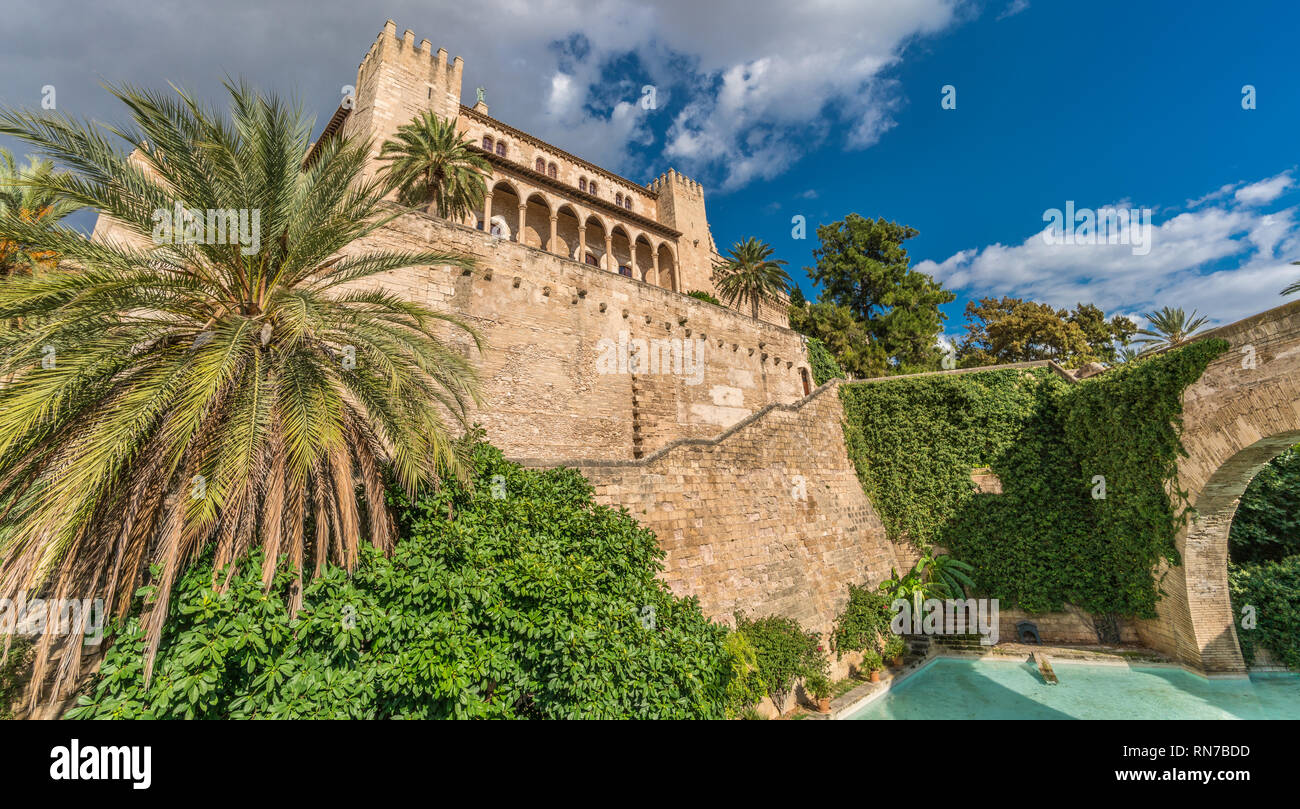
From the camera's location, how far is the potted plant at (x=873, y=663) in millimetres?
12031

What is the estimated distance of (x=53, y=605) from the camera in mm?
4539

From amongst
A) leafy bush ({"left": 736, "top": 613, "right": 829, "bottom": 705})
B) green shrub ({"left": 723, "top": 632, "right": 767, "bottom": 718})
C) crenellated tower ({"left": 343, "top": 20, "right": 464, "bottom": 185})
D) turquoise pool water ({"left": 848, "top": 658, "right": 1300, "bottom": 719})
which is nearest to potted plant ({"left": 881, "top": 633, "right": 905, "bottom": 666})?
turquoise pool water ({"left": 848, "top": 658, "right": 1300, "bottom": 719})

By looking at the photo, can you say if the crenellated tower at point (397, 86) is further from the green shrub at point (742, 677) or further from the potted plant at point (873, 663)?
the potted plant at point (873, 663)

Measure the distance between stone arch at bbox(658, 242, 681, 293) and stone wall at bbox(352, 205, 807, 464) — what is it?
12.1 meters

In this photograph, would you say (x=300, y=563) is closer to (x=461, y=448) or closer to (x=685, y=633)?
(x=461, y=448)

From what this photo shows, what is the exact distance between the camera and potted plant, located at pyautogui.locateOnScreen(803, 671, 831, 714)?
10.2 m

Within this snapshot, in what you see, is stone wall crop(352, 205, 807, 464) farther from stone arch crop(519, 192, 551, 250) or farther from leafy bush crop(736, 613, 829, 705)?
stone arch crop(519, 192, 551, 250)

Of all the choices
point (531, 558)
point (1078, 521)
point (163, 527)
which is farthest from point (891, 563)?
point (163, 527)

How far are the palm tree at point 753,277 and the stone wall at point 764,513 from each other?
42.4 feet

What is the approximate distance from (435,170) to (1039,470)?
836 inches

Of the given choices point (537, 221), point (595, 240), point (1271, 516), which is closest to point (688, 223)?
point (595, 240)

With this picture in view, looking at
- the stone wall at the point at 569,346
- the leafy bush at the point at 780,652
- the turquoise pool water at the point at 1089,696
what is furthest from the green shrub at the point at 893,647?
the stone wall at the point at 569,346

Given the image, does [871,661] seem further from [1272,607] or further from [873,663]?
[1272,607]
